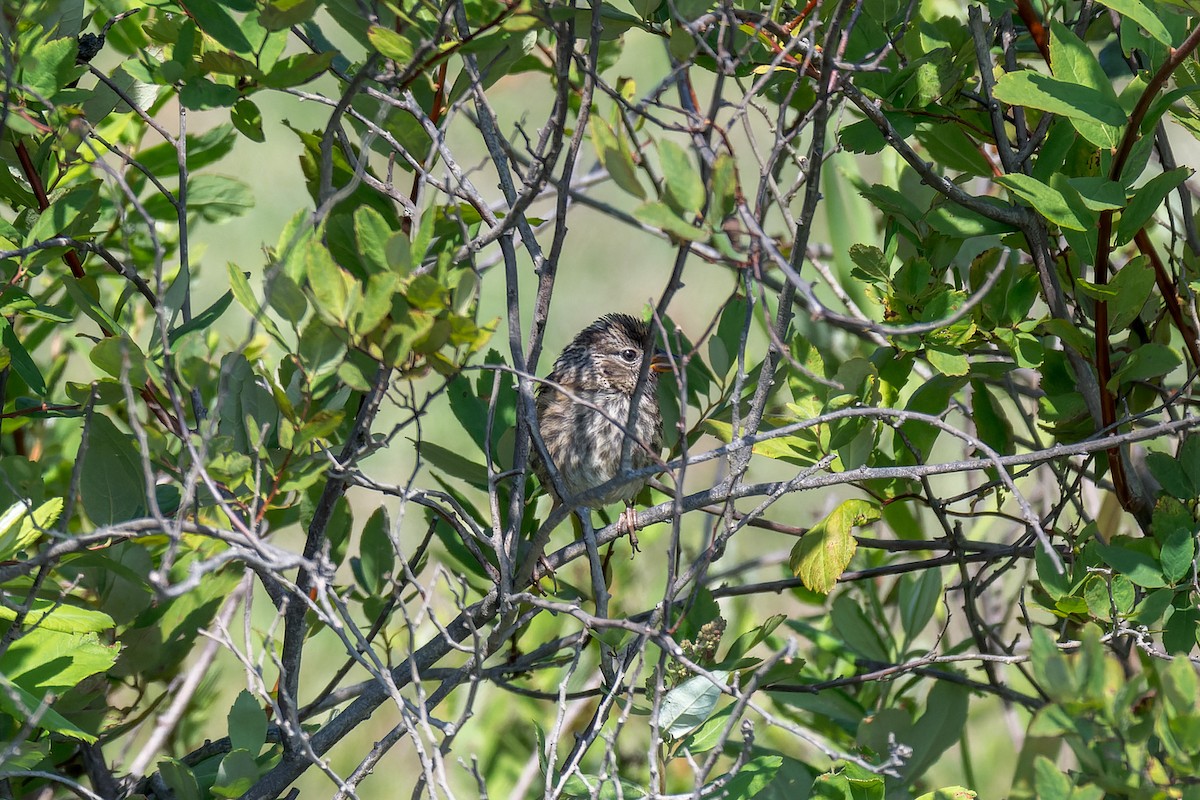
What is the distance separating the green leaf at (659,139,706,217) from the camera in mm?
1607

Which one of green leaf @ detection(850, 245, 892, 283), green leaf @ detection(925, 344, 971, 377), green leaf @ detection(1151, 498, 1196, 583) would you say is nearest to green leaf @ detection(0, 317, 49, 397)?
green leaf @ detection(850, 245, 892, 283)

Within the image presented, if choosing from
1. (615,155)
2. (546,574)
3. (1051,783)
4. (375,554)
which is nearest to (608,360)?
(546,574)

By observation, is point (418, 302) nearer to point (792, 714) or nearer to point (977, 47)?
point (977, 47)

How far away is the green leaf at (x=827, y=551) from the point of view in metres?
2.31

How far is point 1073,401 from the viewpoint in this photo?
2.55 metres

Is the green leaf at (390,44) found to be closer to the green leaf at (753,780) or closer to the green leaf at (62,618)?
Answer: the green leaf at (62,618)

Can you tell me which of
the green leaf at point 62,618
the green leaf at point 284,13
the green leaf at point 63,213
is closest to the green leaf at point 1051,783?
the green leaf at point 284,13

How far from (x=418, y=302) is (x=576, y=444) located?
229 cm

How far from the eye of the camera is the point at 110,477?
7.59ft

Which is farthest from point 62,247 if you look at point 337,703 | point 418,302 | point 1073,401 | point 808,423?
point 1073,401

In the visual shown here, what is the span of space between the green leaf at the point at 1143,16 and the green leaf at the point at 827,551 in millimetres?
1035

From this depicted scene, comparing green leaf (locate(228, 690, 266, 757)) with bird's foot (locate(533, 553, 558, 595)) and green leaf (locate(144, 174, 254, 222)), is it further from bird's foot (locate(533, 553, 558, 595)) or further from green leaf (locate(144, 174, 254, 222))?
green leaf (locate(144, 174, 254, 222))

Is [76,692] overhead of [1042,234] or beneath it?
beneath

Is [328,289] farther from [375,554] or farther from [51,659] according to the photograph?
[375,554]
